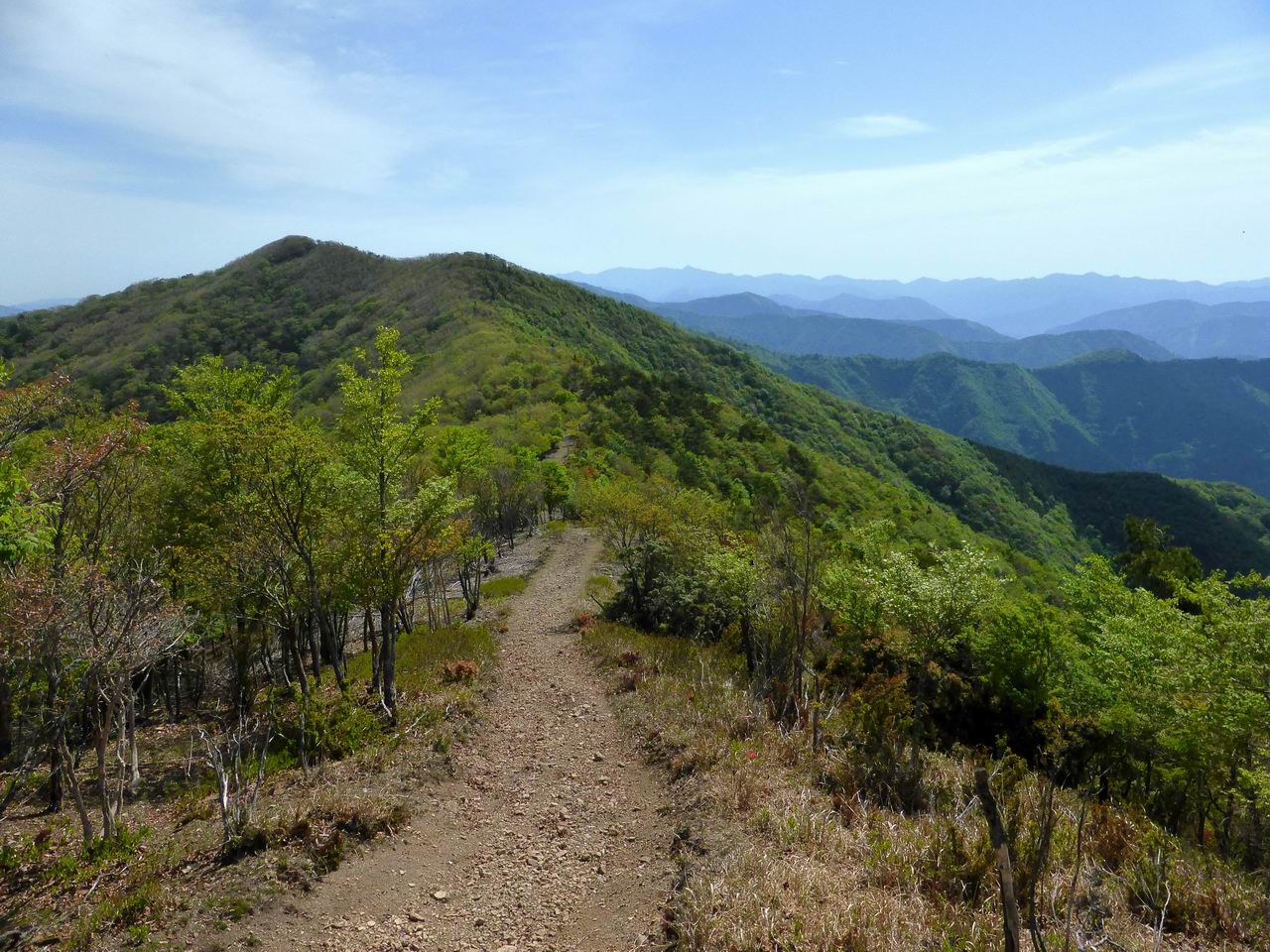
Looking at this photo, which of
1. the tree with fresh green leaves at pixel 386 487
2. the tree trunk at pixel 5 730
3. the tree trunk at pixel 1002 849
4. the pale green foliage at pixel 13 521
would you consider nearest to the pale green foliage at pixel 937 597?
the tree trunk at pixel 1002 849

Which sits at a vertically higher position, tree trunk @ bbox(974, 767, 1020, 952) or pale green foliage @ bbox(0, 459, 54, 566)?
pale green foliage @ bbox(0, 459, 54, 566)

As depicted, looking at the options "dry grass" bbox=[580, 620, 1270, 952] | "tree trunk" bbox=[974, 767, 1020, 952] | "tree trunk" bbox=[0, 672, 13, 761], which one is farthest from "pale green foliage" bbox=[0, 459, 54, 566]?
"tree trunk" bbox=[974, 767, 1020, 952]

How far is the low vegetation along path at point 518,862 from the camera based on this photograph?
848 centimetres

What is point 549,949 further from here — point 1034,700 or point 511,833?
point 1034,700

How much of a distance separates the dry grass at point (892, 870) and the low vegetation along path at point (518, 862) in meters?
0.93

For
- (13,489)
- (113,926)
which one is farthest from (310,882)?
(13,489)

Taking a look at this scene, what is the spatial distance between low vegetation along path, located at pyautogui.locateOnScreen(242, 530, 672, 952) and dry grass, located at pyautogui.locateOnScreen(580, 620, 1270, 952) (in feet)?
3.05

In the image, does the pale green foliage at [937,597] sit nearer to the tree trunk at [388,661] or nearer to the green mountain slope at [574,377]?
the tree trunk at [388,661]

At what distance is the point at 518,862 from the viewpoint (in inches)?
399

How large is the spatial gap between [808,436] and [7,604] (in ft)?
363

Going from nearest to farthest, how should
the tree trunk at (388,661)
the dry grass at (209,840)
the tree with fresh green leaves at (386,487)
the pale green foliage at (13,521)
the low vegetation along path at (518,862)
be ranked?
the pale green foliage at (13,521)
the dry grass at (209,840)
the low vegetation along path at (518,862)
the tree with fresh green leaves at (386,487)
the tree trunk at (388,661)

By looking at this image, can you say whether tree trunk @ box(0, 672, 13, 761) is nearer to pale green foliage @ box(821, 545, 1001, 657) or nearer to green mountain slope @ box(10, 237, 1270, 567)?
pale green foliage @ box(821, 545, 1001, 657)

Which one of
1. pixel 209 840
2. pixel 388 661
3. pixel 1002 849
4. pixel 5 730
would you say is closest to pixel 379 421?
pixel 388 661

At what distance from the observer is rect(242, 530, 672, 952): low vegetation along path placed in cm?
848
